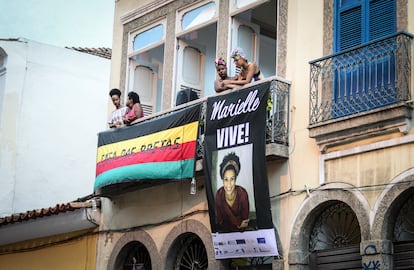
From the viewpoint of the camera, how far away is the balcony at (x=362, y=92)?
504 inches

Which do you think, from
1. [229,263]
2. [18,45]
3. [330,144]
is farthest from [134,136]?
[18,45]

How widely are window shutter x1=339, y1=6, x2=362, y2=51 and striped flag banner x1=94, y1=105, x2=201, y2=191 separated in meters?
3.01

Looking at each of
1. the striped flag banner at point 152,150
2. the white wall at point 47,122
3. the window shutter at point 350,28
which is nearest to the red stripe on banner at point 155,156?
the striped flag banner at point 152,150

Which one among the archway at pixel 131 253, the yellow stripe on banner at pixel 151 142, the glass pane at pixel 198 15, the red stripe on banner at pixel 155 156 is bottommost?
the archway at pixel 131 253

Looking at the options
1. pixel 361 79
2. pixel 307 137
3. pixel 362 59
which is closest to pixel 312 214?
pixel 307 137

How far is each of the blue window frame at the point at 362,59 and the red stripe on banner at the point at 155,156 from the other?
3.03 m

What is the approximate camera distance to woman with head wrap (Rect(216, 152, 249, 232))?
14672 millimetres

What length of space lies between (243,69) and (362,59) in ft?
8.40

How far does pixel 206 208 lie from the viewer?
52.2 feet

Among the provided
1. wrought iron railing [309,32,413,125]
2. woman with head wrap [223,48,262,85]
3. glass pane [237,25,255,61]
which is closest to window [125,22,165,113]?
glass pane [237,25,255,61]

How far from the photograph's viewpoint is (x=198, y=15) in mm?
17547

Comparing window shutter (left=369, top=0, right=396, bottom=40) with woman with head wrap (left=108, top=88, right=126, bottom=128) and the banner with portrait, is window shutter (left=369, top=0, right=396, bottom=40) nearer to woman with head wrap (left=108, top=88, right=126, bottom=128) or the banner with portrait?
the banner with portrait

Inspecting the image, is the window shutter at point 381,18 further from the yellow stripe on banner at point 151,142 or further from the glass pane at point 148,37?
the glass pane at point 148,37

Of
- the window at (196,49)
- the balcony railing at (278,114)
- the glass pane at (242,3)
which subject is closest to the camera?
the balcony railing at (278,114)
